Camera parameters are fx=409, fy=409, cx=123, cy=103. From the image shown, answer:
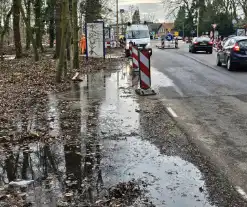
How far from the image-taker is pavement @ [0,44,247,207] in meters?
4.68

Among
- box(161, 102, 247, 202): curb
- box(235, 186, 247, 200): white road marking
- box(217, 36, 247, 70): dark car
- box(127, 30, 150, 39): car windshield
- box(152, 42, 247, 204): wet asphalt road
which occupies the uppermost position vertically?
box(127, 30, 150, 39): car windshield

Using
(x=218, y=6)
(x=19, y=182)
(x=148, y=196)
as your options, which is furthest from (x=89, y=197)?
(x=218, y=6)

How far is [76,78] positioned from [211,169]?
11.1 m

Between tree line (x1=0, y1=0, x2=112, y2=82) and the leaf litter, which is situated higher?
tree line (x1=0, y1=0, x2=112, y2=82)

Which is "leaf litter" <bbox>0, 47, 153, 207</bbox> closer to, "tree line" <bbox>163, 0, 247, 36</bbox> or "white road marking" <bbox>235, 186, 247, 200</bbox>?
"white road marking" <bbox>235, 186, 247, 200</bbox>

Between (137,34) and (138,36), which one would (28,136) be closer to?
(138,36)

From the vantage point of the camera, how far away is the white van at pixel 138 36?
31.1m

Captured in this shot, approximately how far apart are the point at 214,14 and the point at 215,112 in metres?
77.6

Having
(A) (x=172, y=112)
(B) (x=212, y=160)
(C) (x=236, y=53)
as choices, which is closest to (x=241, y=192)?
(B) (x=212, y=160)

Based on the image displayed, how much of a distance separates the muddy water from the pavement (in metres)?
0.01

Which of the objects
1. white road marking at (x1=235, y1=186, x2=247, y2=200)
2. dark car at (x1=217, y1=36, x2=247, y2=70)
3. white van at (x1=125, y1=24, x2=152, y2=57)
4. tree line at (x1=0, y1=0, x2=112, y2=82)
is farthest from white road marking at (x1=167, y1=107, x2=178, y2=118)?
white van at (x1=125, y1=24, x2=152, y2=57)

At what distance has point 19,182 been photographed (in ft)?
16.7

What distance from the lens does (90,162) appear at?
5.89 m

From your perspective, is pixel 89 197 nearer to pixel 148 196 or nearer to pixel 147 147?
pixel 148 196
